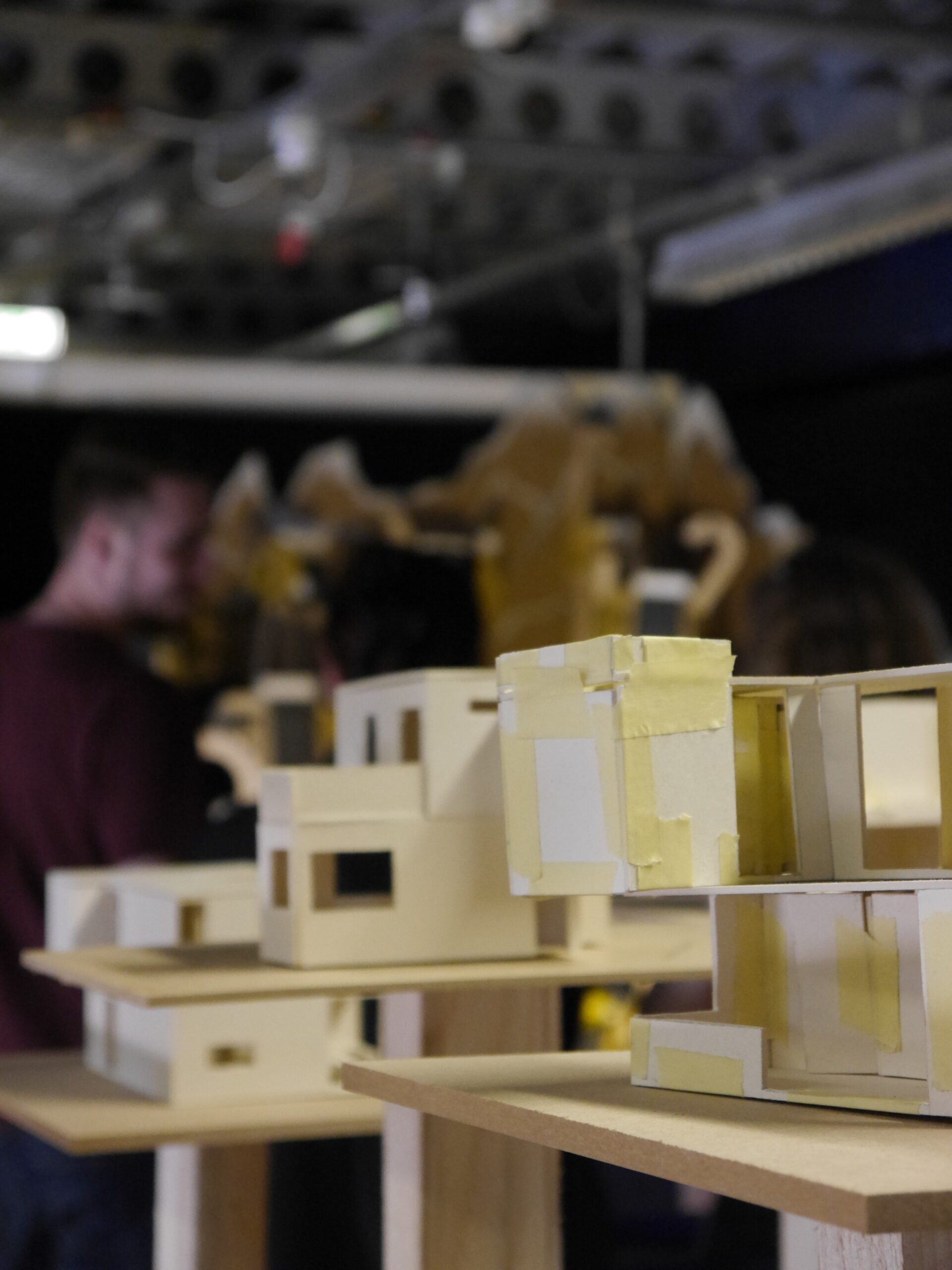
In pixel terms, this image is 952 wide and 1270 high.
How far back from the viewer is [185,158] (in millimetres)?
5645

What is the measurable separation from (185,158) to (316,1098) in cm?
373

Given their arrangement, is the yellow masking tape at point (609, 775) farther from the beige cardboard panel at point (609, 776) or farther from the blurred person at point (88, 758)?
the blurred person at point (88, 758)

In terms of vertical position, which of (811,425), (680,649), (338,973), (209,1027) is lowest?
(209,1027)

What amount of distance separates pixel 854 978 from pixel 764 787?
0.24m

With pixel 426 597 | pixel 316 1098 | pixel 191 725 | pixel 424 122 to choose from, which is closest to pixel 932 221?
pixel 424 122

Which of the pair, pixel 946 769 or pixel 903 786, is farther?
pixel 903 786

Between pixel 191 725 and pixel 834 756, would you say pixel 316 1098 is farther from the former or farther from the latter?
pixel 191 725

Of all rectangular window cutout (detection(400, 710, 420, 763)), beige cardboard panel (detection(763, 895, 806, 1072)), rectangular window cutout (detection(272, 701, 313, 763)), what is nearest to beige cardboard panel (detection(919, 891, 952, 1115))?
beige cardboard panel (detection(763, 895, 806, 1072))

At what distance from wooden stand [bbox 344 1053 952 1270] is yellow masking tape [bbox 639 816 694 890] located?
0.17 m

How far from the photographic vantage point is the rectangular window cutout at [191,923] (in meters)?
2.63

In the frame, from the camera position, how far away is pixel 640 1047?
160cm

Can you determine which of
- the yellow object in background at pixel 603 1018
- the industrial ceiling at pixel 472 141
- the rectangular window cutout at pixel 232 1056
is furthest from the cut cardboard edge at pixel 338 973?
the yellow object in background at pixel 603 1018

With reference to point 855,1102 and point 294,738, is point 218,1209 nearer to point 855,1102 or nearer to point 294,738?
point 855,1102

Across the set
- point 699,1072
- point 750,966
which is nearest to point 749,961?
point 750,966
